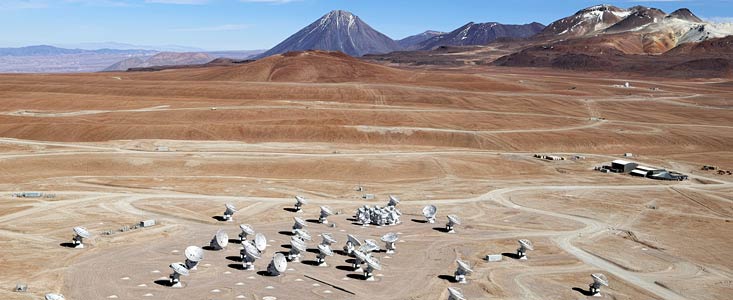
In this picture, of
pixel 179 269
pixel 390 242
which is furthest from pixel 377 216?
pixel 179 269

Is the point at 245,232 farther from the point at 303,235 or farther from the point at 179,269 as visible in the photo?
the point at 179,269

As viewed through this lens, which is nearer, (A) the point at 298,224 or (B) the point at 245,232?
(B) the point at 245,232

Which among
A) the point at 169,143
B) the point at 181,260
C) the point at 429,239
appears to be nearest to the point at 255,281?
the point at 181,260

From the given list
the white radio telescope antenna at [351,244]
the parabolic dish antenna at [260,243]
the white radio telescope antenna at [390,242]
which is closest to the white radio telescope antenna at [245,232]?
the parabolic dish antenna at [260,243]

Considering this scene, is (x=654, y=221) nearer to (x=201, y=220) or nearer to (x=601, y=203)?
(x=601, y=203)

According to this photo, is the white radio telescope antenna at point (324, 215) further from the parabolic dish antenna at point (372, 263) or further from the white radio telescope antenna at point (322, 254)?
the parabolic dish antenna at point (372, 263)

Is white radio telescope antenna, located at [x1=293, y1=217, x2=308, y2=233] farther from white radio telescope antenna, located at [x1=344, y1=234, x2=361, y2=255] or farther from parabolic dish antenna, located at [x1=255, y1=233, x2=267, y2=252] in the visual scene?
white radio telescope antenna, located at [x1=344, y1=234, x2=361, y2=255]
